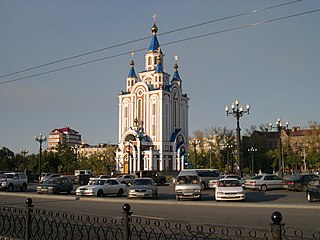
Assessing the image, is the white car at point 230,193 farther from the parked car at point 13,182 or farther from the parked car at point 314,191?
the parked car at point 13,182

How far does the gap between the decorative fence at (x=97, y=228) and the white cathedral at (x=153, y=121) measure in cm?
6980

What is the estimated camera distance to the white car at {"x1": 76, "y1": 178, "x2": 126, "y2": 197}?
28922mm

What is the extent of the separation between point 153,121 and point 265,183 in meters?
53.3

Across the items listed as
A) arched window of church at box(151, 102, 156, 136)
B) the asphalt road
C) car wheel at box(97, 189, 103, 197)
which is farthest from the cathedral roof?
the asphalt road

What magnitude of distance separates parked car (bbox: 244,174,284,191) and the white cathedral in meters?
44.8

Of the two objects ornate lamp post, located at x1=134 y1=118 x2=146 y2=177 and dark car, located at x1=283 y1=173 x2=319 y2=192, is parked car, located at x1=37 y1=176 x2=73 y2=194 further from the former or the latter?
ornate lamp post, located at x1=134 y1=118 x2=146 y2=177

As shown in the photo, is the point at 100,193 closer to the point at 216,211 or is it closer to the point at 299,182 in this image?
the point at 216,211

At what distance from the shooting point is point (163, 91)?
8669cm

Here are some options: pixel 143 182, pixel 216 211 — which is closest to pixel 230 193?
pixel 216 211

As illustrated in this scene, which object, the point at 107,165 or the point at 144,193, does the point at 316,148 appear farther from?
the point at 144,193

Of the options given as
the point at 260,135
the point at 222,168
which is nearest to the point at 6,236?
the point at 222,168

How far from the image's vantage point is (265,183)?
1380 inches

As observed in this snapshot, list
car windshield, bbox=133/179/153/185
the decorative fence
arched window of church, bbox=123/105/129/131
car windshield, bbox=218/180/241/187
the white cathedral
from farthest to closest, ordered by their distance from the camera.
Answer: arched window of church, bbox=123/105/129/131, the white cathedral, car windshield, bbox=133/179/153/185, car windshield, bbox=218/180/241/187, the decorative fence

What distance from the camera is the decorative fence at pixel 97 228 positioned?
630cm
